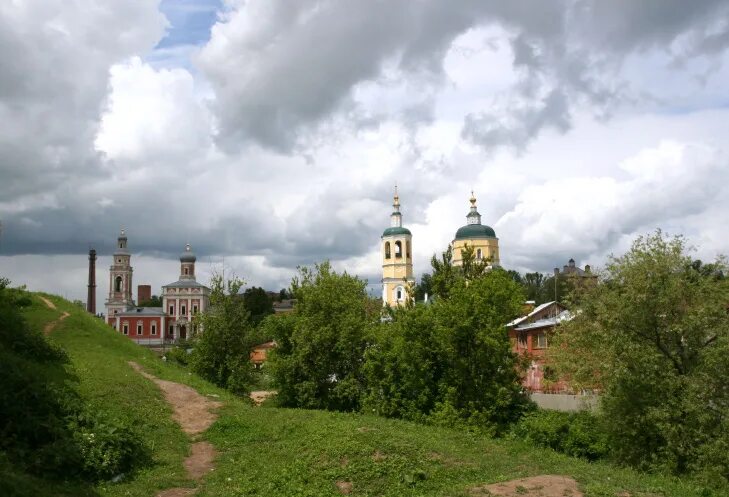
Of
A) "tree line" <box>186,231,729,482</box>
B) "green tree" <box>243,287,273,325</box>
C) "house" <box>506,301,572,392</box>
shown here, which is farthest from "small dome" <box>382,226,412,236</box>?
"tree line" <box>186,231,729,482</box>

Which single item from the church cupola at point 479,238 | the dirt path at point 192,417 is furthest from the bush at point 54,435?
the church cupola at point 479,238

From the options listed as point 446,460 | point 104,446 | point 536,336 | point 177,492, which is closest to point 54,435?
point 104,446

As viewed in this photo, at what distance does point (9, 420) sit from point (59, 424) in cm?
99

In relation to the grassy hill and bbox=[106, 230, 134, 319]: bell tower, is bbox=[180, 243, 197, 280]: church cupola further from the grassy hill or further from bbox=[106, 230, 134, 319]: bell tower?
the grassy hill

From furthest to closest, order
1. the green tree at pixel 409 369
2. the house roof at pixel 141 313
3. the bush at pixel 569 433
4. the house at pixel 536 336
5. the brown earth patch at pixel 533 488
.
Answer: the house roof at pixel 141 313, the house at pixel 536 336, the green tree at pixel 409 369, the bush at pixel 569 433, the brown earth patch at pixel 533 488

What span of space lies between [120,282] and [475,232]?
187ft

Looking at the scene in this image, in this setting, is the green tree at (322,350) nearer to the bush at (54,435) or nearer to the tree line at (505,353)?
the tree line at (505,353)

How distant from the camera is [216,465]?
16172 millimetres

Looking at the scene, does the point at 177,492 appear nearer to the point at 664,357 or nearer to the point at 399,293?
the point at 664,357

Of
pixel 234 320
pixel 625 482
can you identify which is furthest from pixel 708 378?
pixel 234 320

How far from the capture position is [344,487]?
14.0m

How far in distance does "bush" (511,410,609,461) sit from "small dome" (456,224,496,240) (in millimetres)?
51108

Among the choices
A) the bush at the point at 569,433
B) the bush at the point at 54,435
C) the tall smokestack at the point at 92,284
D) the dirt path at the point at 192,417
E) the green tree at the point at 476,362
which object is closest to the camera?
the bush at the point at 54,435

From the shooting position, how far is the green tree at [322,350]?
2736cm
